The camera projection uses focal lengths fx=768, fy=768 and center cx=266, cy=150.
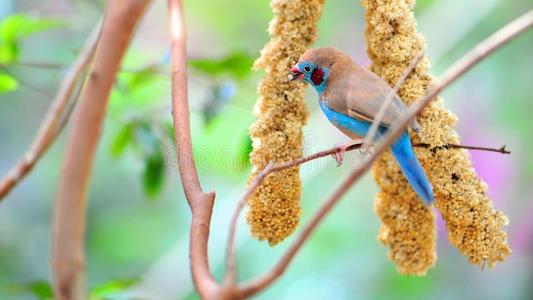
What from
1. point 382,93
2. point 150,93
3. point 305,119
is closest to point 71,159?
point 305,119

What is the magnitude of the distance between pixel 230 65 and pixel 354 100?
0.66 m

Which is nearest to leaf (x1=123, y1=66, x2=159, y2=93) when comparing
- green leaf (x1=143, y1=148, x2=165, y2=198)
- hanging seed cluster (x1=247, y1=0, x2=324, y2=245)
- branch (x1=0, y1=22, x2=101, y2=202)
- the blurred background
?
green leaf (x1=143, y1=148, x2=165, y2=198)

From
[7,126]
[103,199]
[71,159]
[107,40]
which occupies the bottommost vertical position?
[71,159]

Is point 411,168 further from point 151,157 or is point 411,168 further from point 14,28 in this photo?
point 14,28

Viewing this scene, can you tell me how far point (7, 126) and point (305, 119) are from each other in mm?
2777

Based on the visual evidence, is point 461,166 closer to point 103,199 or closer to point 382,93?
point 382,93

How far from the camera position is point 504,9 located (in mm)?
3846

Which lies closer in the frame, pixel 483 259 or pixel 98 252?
pixel 483 259

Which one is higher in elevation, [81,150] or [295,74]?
[295,74]

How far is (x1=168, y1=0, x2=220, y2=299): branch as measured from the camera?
3.47 feet

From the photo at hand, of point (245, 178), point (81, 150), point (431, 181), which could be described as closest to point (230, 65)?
point (431, 181)

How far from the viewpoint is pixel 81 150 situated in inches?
37.2

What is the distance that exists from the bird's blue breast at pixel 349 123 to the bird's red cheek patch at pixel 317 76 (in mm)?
84

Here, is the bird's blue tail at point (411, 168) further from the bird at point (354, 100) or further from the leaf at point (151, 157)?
the leaf at point (151, 157)
